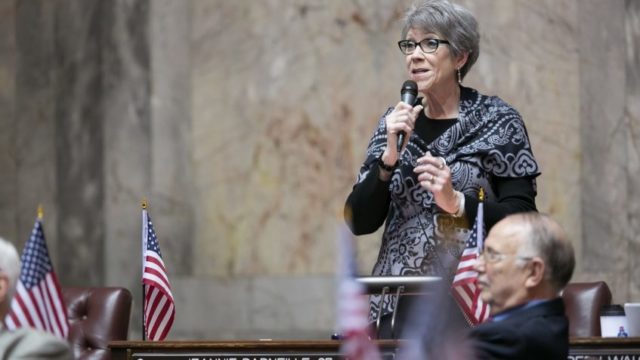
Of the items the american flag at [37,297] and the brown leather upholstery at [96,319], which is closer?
the american flag at [37,297]

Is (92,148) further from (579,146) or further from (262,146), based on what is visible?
(579,146)

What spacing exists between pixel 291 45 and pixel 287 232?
3.96 feet

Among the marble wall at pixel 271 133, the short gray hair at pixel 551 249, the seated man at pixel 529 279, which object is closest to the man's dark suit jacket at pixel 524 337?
the seated man at pixel 529 279

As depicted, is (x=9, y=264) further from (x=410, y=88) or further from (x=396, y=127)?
(x=410, y=88)

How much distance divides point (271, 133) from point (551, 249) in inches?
A: 223

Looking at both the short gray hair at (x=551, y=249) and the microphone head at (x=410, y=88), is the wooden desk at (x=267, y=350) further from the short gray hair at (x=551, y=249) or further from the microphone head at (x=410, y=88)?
the short gray hair at (x=551, y=249)

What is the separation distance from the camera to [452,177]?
5.44 meters

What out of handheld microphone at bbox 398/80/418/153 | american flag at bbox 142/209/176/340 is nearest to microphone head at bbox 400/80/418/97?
handheld microphone at bbox 398/80/418/153

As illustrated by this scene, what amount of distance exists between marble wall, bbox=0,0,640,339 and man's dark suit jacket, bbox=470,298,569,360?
5188 mm

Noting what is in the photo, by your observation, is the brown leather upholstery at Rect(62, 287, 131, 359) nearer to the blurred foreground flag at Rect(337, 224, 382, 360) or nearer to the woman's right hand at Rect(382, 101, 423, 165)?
the woman's right hand at Rect(382, 101, 423, 165)

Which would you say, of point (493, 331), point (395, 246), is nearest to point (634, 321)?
point (395, 246)

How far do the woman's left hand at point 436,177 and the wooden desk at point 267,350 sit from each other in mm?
644

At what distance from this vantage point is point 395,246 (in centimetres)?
540

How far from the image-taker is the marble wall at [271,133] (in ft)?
30.3
